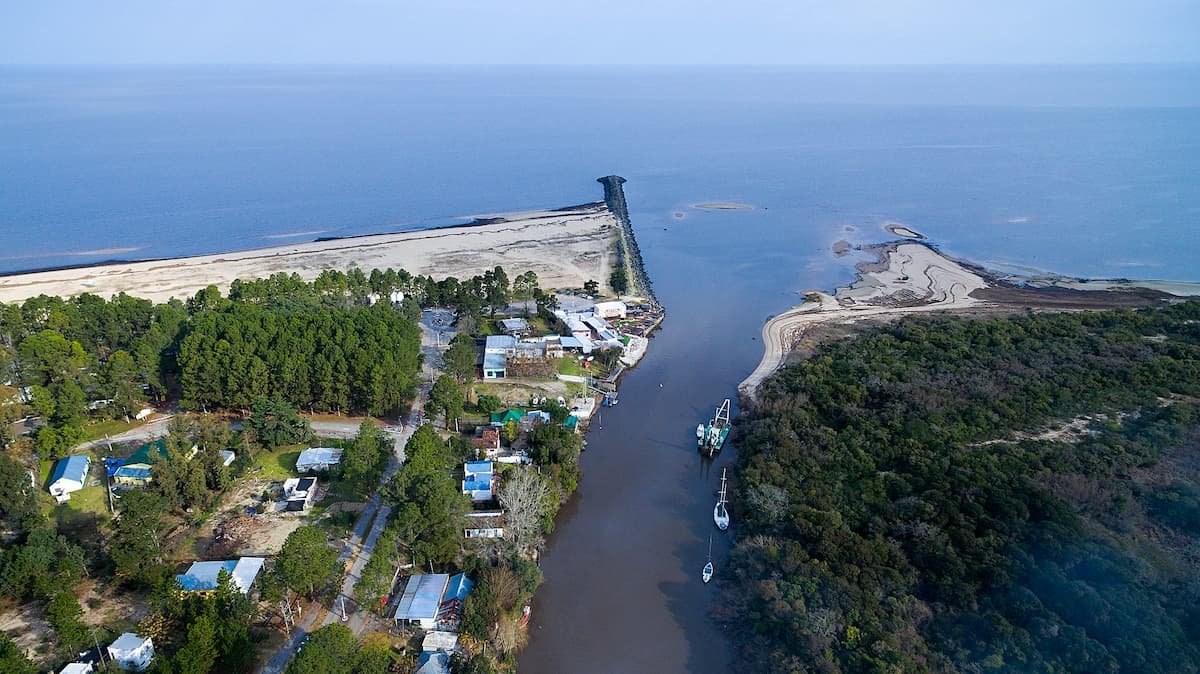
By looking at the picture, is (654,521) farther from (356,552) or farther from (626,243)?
(626,243)

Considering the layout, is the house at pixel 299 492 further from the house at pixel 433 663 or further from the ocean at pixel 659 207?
the ocean at pixel 659 207

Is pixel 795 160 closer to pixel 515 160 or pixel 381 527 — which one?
pixel 515 160

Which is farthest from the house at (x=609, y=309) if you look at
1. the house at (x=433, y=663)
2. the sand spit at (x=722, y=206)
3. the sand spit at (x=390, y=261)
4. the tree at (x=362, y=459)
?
the sand spit at (x=722, y=206)

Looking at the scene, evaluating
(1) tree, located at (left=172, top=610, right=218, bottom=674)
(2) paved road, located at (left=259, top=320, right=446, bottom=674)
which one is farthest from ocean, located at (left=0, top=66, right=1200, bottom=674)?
(1) tree, located at (left=172, top=610, right=218, bottom=674)

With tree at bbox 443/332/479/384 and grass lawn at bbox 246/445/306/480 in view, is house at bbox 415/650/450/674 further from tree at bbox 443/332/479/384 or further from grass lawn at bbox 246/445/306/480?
tree at bbox 443/332/479/384

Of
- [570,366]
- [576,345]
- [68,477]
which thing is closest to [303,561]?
[68,477]

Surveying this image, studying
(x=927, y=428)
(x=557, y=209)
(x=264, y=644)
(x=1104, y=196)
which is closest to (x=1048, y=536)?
(x=927, y=428)
